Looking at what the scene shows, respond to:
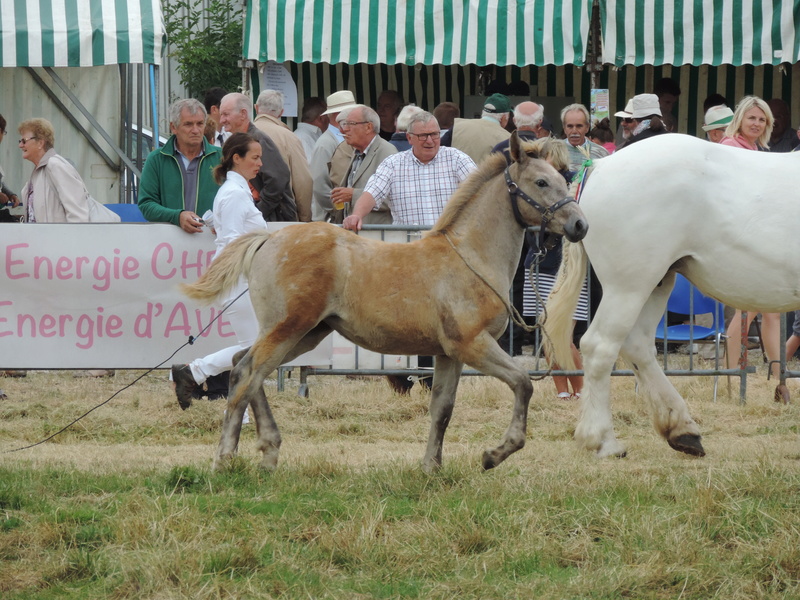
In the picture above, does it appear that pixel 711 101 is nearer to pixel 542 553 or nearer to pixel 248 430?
pixel 248 430

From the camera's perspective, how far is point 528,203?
260 inches

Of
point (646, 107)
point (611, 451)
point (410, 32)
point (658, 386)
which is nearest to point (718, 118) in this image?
point (646, 107)

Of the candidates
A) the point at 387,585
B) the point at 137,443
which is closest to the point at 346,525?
the point at 387,585

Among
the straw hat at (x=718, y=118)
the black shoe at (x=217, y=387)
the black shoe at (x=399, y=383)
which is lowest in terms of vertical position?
the black shoe at (x=399, y=383)

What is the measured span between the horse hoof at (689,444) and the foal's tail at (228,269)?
9.23 feet

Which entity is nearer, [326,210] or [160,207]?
[160,207]

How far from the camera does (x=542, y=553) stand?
17.0 ft

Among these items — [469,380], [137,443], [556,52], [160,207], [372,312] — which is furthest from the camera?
[556,52]

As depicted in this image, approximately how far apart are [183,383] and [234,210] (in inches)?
53.9

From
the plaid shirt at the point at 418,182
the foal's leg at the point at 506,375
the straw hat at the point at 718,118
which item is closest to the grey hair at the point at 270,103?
the plaid shirt at the point at 418,182

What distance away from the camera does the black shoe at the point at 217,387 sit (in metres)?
9.95

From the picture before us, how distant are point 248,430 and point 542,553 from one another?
4.05 meters

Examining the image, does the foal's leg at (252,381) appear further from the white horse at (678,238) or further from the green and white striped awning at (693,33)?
the green and white striped awning at (693,33)

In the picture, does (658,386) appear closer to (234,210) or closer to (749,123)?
Answer: (749,123)
